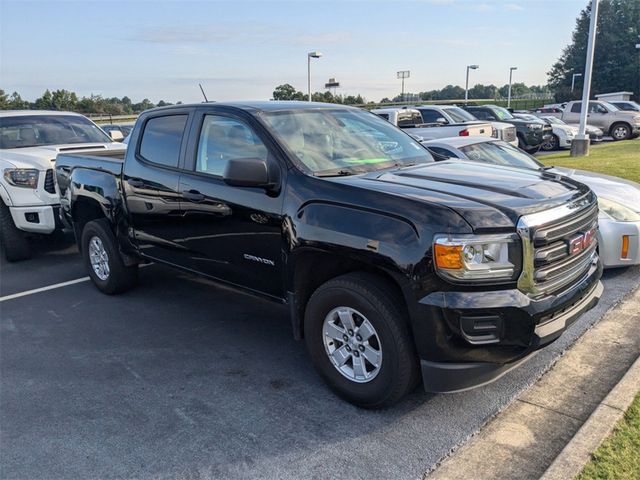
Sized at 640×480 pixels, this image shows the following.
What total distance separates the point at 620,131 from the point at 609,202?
19.9 metres

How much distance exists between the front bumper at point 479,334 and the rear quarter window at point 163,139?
8.82 feet

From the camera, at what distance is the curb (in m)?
2.73

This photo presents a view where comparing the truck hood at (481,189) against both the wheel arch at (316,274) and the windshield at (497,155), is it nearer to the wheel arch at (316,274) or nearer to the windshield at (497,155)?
the wheel arch at (316,274)

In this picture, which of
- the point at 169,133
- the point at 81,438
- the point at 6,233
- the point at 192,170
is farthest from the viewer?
the point at 6,233

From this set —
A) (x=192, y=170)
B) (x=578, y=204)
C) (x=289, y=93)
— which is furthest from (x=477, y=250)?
(x=289, y=93)

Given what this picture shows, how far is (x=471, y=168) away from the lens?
4.16 meters

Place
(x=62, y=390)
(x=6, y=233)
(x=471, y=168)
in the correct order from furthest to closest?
(x=6, y=233)
(x=471, y=168)
(x=62, y=390)

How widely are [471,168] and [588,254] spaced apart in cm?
103

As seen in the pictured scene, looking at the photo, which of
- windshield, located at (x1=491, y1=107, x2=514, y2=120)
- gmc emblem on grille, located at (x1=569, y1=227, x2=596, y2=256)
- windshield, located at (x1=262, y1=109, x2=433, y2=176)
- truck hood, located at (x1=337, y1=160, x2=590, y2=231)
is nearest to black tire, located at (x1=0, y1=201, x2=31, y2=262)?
windshield, located at (x1=262, y1=109, x2=433, y2=176)

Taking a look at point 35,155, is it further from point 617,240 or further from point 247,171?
point 617,240

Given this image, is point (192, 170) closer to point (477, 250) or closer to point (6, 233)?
point (477, 250)

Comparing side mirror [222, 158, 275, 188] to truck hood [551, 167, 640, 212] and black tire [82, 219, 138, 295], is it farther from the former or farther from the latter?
truck hood [551, 167, 640, 212]

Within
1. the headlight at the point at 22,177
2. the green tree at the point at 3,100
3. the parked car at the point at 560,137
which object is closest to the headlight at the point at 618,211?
the headlight at the point at 22,177

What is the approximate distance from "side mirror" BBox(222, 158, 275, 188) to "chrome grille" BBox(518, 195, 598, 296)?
162 cm
